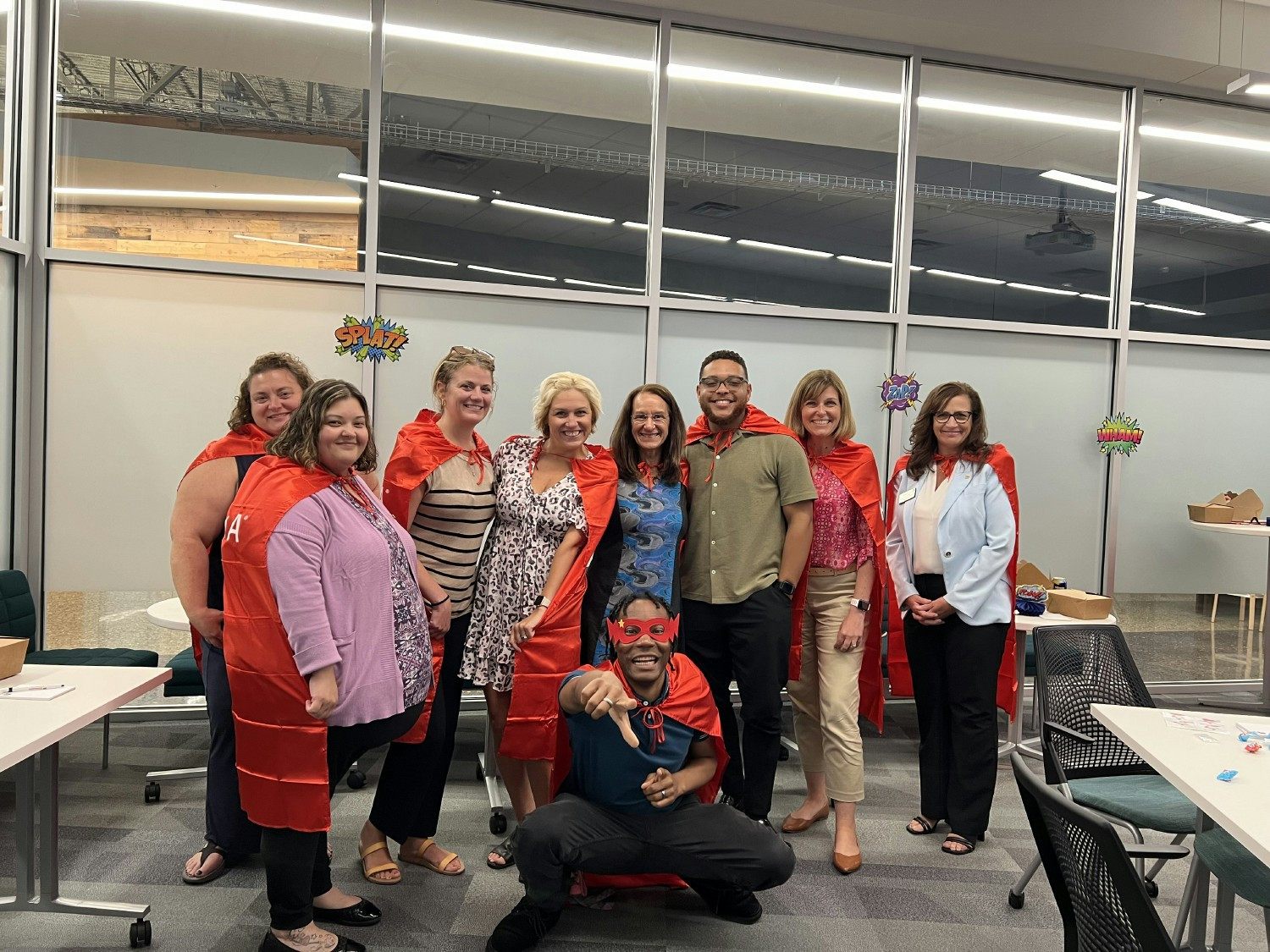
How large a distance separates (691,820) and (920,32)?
4191mm

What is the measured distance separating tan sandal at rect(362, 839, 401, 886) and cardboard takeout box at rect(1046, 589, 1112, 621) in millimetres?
3145

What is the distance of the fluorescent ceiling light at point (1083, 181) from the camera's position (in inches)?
205

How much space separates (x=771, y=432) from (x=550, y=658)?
3.46 feet

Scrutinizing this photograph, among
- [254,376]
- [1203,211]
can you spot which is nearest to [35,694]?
[254,376]

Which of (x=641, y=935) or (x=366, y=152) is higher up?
(x=366, y=152)

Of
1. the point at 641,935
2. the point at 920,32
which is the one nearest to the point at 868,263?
the point at 920,32

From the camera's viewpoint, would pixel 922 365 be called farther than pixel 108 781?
Yes

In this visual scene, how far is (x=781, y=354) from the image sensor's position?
4922 millimetres

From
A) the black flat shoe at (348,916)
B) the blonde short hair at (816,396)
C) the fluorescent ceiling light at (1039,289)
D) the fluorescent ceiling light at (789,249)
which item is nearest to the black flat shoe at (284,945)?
the black flat shoe at (348,916)

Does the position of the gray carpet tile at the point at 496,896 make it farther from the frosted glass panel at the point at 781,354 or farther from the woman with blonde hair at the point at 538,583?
the frosted glass panel at the point at 781,354

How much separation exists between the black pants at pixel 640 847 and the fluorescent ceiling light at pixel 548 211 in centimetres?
307

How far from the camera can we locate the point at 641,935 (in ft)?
8.35

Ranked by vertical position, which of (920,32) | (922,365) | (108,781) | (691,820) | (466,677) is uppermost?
(920,32)

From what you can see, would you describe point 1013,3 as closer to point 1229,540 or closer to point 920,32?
point 920,32
